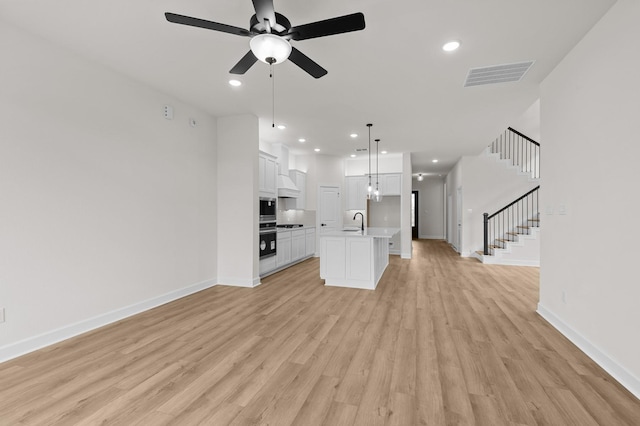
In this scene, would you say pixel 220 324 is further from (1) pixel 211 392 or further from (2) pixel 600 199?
(2) pixel 600 199

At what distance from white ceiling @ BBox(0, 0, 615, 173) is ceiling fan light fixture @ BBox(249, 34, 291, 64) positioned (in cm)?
56

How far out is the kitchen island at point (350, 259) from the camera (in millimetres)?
4594

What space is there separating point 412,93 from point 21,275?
15.5 feet

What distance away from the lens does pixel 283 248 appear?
6203mm

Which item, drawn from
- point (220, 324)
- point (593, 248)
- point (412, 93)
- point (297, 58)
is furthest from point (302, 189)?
point (593, 248)

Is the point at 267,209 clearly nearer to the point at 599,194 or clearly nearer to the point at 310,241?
the point at 310,241

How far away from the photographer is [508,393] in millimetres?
1920

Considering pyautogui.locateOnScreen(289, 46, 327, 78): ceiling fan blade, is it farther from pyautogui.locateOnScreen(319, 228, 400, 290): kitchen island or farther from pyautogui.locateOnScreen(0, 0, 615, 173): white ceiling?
pyautogui.locateOnScreen(319, 228, 400, 290): kitchen island

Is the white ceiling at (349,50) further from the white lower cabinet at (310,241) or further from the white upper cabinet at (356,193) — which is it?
the white upper cabinet at (356,193)

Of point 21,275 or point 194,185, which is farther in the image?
point 194,185

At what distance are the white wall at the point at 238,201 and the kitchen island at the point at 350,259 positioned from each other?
4.01 ft

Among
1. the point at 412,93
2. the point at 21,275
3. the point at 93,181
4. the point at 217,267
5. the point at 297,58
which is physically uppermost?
the point at 412,93

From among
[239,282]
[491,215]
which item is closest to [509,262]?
[491,215]

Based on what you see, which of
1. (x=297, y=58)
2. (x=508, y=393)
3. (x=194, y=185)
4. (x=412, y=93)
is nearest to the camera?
(x=508, y=393)
